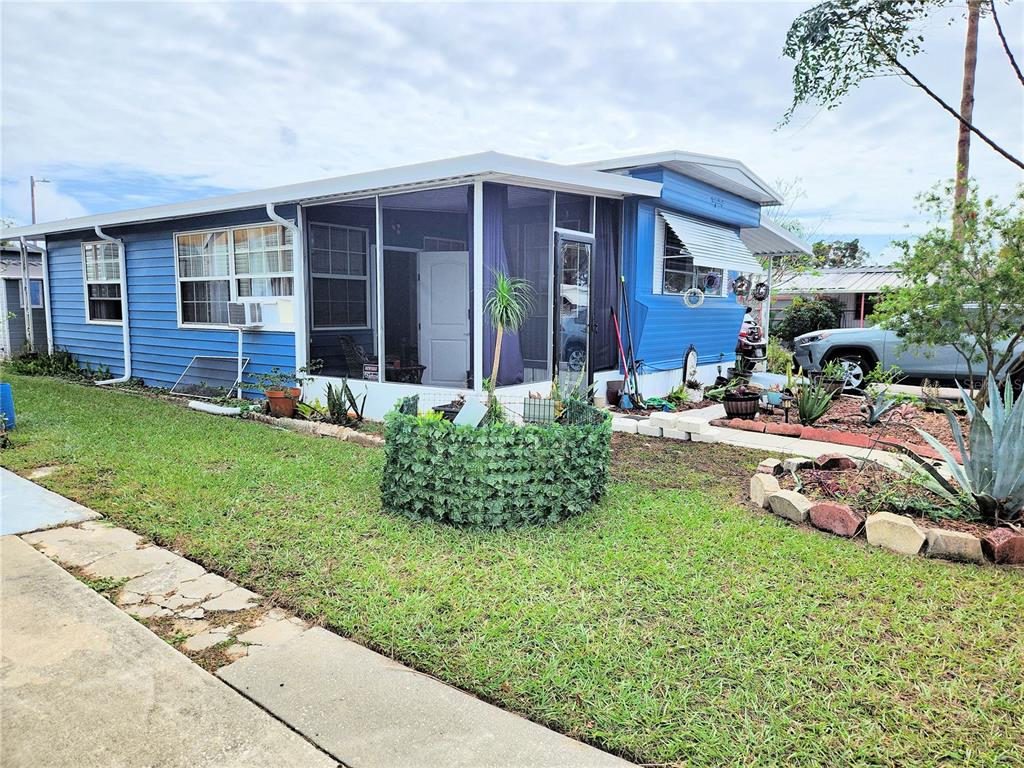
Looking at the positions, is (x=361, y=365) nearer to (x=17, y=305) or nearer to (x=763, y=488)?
(x=763, y=488)

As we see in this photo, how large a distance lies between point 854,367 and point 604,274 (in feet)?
14.1

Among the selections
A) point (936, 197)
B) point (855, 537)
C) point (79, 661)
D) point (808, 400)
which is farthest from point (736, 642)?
point (936, 197)

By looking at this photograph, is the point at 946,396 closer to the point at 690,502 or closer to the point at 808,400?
the point at 808,400

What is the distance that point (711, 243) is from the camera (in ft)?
30.4

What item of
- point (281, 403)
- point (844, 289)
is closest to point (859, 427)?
point (281, 403)

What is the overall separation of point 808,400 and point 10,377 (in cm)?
1258

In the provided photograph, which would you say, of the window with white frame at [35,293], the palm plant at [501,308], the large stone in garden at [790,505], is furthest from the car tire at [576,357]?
the window with white frame at [35,293]

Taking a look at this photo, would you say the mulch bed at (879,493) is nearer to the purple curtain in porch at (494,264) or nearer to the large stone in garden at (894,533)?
the large stone in garden at (894,533)

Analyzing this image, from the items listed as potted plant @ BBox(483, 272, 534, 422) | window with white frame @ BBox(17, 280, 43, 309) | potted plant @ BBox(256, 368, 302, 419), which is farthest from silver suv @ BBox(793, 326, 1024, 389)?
window with white frame @ BBox(17, 280, 43, 309)

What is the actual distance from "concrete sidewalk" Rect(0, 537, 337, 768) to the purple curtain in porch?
4204 mm

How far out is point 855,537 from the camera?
154 inches

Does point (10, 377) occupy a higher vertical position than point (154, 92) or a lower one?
lower

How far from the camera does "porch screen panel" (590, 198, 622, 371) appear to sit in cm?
811

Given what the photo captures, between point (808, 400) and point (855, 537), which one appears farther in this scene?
point (808, 400)
